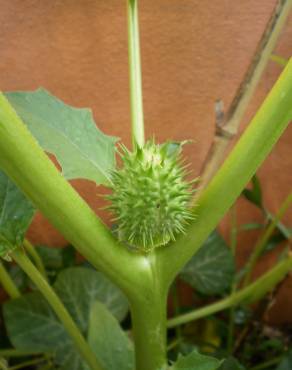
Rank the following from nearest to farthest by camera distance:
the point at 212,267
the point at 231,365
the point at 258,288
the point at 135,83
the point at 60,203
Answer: the point at 60,203 → the point at 135,83 → the point at 231,365 → the point at 258,288 → the point at 212,267

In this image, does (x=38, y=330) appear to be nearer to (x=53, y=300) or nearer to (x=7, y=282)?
(x=7, y=282)

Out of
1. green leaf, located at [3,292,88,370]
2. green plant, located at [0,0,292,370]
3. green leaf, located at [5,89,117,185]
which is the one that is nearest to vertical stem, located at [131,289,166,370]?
green plant, located at [0,0,292,370]

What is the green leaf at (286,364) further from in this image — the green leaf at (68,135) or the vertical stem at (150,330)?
the green leaf at (68,135)

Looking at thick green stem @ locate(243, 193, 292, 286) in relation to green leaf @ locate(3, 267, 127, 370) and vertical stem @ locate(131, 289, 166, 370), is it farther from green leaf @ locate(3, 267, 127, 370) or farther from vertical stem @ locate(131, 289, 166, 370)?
vertical stem @ locate(131, 289, 166, 370)

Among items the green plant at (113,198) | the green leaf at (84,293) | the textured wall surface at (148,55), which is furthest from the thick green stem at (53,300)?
the textured wall surface at (148,55)

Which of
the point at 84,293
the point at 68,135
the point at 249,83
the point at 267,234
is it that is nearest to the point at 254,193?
the point at 267,234

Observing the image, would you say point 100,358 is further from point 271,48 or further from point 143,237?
point 271,48
